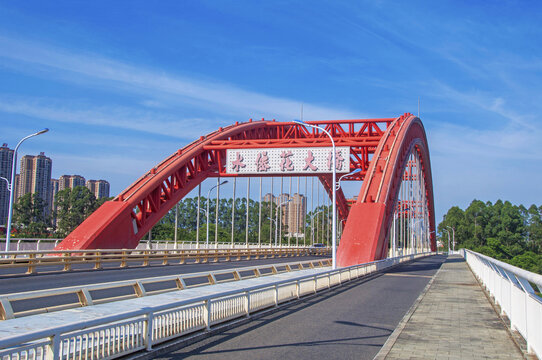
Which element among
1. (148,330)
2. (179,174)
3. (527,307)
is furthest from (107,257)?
(527,307)

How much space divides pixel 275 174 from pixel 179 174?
7.68m

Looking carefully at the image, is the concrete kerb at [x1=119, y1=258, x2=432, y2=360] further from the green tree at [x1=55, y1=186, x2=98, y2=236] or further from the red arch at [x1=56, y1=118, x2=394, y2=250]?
the green tree at [x1=55, y1=186, x2=98, y2=236]

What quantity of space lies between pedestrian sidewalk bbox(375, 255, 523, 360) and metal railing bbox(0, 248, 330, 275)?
696 inches

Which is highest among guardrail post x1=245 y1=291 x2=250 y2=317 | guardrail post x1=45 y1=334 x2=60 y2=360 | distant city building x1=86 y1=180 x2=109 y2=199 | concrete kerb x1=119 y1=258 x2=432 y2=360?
distant city building x1=86 y1=180 x2=109 y2=199

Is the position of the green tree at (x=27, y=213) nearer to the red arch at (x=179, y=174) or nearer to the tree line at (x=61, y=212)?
the tree line at (x=61, y=212)

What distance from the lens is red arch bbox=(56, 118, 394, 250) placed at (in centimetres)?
→ 3362

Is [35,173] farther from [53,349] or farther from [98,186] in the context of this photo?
[53,349]

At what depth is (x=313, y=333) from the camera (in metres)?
11.2

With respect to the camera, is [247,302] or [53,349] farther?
[247,302]

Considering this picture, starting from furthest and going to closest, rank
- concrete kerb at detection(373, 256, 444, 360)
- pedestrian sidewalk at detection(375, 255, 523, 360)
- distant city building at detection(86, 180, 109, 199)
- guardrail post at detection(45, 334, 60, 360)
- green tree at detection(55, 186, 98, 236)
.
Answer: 1. distant city building at detection(86, 180, 109, 199)
2. green tree at detection(55, 186, 98, 236)
3. pedestrian sidewalk at detection(375, 255, 523, 360)
4. concrete kerb at detection(373, 256, 444, 360)
5. guardrail post at detection(45, 334, 60, 360)

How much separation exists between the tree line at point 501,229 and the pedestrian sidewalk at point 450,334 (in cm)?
12152

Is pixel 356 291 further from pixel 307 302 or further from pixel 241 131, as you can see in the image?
pixel 241 131

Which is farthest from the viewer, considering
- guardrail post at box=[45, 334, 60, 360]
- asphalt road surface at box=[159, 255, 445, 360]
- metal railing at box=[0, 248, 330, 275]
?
metal railing at box=[0, 248, 330, 275]

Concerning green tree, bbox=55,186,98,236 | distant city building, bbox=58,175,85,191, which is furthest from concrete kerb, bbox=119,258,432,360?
distant city building, bbox=58,175,85,191
